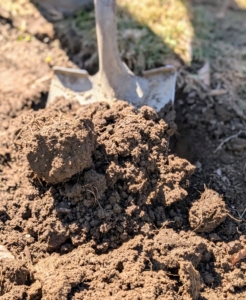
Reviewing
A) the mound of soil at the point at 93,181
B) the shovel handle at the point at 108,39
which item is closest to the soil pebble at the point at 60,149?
the mound of soil at the point at 93,181

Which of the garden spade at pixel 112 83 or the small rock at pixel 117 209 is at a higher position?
the garden spade at pixel 112 83

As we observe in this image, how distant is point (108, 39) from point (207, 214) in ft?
4.54

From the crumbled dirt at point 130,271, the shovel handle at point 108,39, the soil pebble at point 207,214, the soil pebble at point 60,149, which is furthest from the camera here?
the shovel handle at point 108,39

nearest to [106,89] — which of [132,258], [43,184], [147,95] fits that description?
[147,95]

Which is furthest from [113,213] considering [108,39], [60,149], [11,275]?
[108,39]

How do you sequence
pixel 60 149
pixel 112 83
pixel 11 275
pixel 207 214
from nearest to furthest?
pixel 11 275 < pixel 60 149 < pixel 207 214 < pixel 112 83

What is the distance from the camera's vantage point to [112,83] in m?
3.01

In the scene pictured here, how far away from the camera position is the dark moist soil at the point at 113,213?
6.81ft

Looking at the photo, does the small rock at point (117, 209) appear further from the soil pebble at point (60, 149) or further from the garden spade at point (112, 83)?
the garden spade at point (112, 83)

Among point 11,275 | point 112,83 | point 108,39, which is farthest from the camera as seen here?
point 112,83

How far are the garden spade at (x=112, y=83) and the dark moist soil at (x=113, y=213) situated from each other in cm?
26

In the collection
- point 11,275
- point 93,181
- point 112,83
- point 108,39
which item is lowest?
point 11,275

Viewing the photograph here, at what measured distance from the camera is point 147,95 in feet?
9.73

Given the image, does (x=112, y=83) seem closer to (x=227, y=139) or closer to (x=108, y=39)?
(x=108, y=39)
